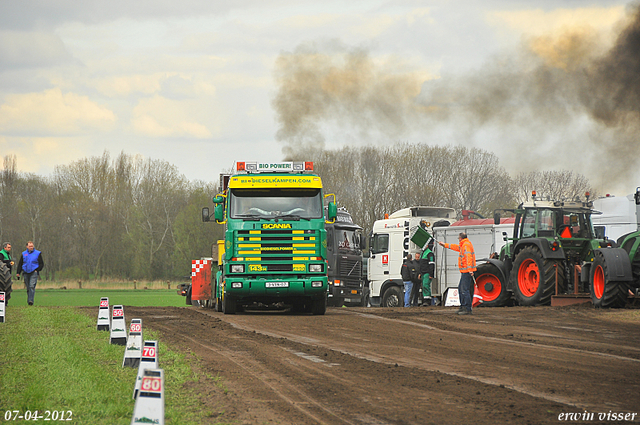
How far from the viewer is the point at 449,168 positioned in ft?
168

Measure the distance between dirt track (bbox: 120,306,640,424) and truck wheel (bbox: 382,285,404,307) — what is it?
384 inches

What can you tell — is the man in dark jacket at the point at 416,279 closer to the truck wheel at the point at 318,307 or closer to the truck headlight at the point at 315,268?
the truck wheel at the point at 318,307

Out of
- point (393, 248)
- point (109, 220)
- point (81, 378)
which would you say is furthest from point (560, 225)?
point (109, 220)

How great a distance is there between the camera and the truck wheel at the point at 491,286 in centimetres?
2152

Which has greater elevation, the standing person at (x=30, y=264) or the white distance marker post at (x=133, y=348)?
the standing person at (x=30, y=264)

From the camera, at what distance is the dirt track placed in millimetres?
6758

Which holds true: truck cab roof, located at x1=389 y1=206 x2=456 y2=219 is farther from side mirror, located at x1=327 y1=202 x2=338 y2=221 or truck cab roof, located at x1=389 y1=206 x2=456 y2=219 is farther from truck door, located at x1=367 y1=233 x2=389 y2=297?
side mirror, located at x1=327 y1=202 x2=338 y2=221

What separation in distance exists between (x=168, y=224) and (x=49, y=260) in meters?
12.7

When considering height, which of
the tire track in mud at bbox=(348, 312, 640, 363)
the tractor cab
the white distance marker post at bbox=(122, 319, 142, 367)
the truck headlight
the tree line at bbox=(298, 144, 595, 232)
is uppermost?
the tree line at bbox=(298, 144, 595, 232)

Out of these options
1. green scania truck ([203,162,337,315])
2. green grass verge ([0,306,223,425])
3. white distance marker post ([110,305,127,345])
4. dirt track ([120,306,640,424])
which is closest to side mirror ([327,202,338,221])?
green scania truck ([203,162,337,315])

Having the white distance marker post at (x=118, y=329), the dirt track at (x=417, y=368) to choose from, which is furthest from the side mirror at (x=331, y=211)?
the white distance marker post at (x=118, y=329)

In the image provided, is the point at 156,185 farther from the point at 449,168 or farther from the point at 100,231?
the point at 449,168

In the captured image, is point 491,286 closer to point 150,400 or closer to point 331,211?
point 331,211

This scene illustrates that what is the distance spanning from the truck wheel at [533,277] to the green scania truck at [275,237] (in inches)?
224
